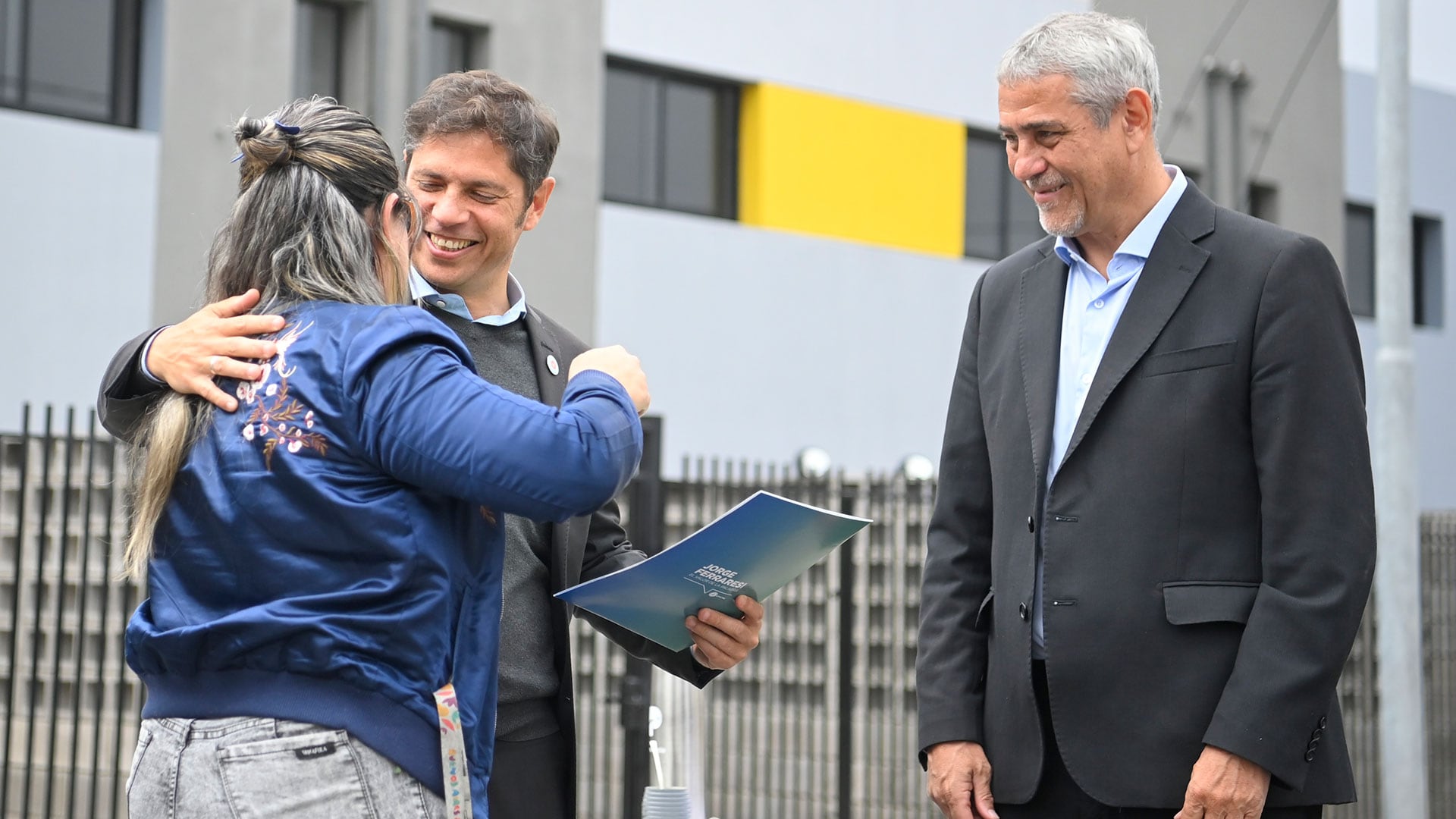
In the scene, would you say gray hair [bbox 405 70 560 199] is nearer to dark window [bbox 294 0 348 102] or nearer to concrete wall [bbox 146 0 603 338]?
concrete wall [bbox 146 0 603 338]

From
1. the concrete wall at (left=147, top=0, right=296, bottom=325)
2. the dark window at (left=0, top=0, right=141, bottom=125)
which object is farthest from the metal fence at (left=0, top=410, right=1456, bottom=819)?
the dark window at (left=0, top=0, right=141, bottom=125)

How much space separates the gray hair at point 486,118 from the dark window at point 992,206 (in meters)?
12.4

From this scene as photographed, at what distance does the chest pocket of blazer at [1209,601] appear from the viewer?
2.56 meters

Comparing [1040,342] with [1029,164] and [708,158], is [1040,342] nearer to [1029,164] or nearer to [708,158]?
[1029,164]

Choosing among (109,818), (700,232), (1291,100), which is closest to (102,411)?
(109,818)

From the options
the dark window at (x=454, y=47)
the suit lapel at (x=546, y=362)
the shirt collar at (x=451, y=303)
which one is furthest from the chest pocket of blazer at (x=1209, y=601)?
the dark window at (x=454, y=47)

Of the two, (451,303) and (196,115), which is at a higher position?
(196,115)

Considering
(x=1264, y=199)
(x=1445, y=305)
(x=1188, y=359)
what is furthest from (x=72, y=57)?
(x=1445, y=305)

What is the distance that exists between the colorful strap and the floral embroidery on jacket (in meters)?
0.36

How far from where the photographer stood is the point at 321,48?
11.2 metres

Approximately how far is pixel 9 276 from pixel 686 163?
19.1ft

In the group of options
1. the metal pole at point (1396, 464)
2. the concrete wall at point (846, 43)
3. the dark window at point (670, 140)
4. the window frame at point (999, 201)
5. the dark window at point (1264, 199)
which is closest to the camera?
the metal pole at point (1396, 464)

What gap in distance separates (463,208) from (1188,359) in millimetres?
1281

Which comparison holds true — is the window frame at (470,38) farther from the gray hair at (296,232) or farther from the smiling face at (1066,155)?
the gray hair at (296,232)
